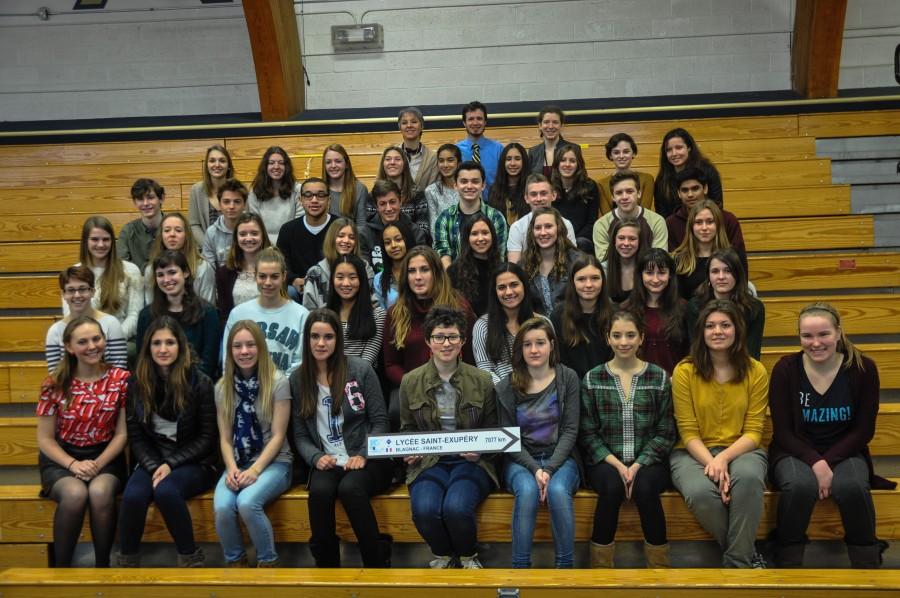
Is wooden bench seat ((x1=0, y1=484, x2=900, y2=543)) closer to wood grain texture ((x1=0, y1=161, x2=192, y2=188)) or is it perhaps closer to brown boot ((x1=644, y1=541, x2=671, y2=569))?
brown boot ((x1=644, y1=541, x2=671, y2=569))

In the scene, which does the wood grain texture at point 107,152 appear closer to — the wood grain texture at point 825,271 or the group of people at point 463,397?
the group of people at point 463,397

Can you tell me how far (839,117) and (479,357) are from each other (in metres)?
4.02

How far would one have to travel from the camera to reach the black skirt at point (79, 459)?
3.36 metres

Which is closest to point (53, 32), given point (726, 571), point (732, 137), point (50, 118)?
point (50, 118)

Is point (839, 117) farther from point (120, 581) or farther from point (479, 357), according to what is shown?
point (120, 581)

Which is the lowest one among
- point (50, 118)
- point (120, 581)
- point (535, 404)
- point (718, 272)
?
point (120, 581)

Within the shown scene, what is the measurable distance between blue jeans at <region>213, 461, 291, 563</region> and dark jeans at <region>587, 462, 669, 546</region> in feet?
3.63

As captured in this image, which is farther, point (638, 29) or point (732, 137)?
point (638, 29)

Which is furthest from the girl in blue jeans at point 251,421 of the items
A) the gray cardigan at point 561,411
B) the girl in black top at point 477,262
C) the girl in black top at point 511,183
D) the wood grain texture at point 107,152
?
the wood grain texture at point 107,152

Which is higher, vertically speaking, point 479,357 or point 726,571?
point 479,357

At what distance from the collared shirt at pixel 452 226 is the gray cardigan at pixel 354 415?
1.23 m

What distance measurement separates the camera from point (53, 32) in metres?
7.93

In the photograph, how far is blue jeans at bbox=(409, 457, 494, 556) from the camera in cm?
309

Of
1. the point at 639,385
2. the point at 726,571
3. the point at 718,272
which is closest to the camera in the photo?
the point at 726,571
